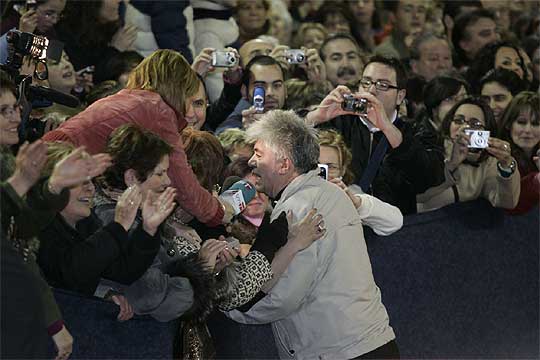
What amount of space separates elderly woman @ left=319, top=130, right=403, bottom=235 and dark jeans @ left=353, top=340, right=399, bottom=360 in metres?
0.89

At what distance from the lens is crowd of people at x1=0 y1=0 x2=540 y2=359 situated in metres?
4.79

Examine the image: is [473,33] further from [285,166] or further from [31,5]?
[285,166]

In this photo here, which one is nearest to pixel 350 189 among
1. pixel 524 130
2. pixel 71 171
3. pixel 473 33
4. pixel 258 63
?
pixel 258 63

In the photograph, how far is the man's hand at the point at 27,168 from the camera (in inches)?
176

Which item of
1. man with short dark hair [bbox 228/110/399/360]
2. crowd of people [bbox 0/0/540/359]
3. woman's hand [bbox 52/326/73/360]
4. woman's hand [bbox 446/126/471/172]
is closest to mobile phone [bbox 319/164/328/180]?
crowd of people [bbox 0/0/540/359]

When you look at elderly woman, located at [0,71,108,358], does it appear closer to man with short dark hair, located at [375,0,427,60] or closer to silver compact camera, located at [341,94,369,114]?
silver compact camera, located at [341,94,369,114]

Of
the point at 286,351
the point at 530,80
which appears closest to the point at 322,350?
the point at 286,351

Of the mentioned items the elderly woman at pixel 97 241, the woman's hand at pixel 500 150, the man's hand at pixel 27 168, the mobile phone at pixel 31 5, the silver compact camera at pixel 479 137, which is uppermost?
the mobile phone at pixel 31 5

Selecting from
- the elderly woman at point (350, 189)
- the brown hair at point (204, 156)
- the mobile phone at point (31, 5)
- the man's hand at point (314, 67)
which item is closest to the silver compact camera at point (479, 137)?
the elderly woman at point (350, 189)

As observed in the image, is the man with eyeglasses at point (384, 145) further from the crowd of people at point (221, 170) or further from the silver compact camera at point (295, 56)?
the silver compact camera at point (295, 56)

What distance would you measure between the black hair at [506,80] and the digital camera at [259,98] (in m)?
2.33

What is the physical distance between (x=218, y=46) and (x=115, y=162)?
3.48 meters

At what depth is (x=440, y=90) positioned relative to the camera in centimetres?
839

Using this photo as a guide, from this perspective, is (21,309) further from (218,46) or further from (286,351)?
(218,46)
